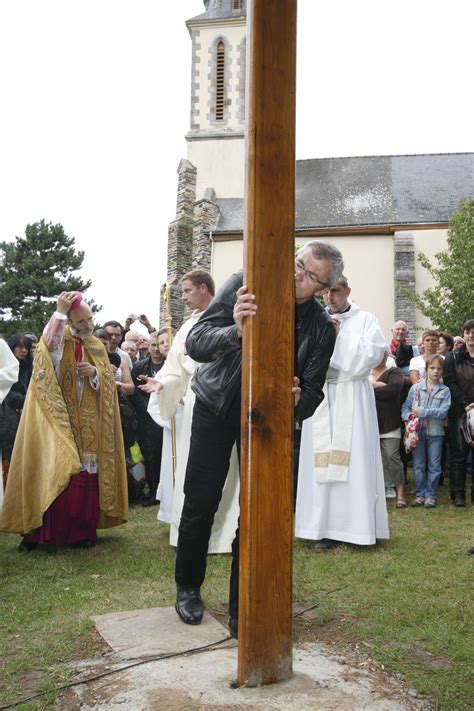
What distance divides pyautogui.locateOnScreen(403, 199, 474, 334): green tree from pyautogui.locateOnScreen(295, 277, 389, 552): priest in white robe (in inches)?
598

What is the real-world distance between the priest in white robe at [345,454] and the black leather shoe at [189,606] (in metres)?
2.25

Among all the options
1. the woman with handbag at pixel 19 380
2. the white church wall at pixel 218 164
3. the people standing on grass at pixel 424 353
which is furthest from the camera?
the white church wall at pixel 218 164

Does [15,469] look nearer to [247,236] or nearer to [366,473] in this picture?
A: [366,473]

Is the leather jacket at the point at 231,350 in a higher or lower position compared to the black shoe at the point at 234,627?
higher

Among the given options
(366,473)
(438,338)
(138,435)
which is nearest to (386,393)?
(438,338)

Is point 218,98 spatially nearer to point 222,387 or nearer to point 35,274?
→ point 35,274

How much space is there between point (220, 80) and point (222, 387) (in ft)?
117

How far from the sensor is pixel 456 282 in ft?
69.7

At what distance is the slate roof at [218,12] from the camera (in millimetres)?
36469

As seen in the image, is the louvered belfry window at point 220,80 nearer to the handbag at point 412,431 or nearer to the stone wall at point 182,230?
the stone wall at point 182,230

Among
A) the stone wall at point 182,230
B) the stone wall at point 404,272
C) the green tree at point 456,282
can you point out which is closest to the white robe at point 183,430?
the green tree at point 456,282

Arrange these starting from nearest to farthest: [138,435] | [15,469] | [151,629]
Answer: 1. [151,629]
2. [15,469]
3. [138,435]

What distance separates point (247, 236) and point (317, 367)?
1.09m

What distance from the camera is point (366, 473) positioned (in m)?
6.19
